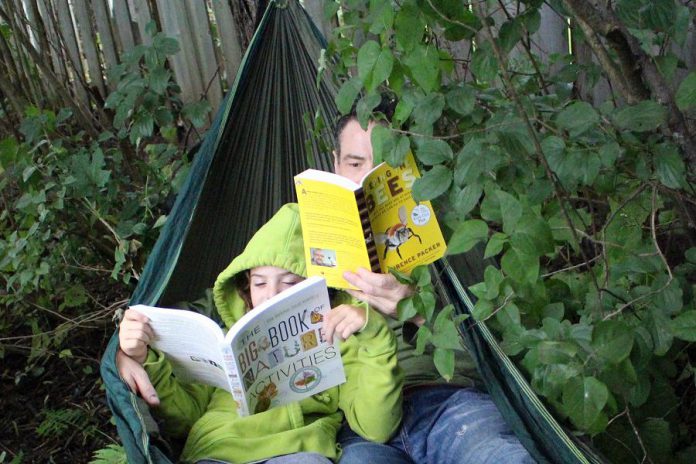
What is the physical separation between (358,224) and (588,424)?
22.7 inches

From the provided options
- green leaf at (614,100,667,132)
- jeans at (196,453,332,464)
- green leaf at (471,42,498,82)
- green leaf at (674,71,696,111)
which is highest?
green leaf at (471,42,498,82)

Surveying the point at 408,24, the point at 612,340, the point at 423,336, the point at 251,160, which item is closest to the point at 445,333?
the point at 423,336

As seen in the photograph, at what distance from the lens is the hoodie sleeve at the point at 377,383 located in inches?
64.2

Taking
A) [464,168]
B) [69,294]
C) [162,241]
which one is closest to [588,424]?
[464,168]

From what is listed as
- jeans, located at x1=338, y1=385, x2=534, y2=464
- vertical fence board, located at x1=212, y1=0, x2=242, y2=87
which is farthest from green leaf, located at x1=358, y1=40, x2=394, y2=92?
vertical fence board, located at x1=212, y1=0, x2=242, y2=87

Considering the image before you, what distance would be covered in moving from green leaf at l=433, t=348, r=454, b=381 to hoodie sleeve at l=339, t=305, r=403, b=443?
21cm

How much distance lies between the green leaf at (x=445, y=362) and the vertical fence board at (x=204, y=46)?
221 cm

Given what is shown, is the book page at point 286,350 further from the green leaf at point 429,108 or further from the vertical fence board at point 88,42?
the vertical fence board at point 88,42

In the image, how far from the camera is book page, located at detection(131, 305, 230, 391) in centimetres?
156

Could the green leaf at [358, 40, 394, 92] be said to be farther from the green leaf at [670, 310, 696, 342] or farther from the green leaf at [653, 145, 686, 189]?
the green leaf at [670, 310, 696, 342]

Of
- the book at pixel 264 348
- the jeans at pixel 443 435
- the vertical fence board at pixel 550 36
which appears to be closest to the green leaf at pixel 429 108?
the book at pixel 264 348

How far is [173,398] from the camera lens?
1.72 metres

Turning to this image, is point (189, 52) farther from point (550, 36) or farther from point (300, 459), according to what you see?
point (300, 459)

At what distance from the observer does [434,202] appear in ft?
5.46
